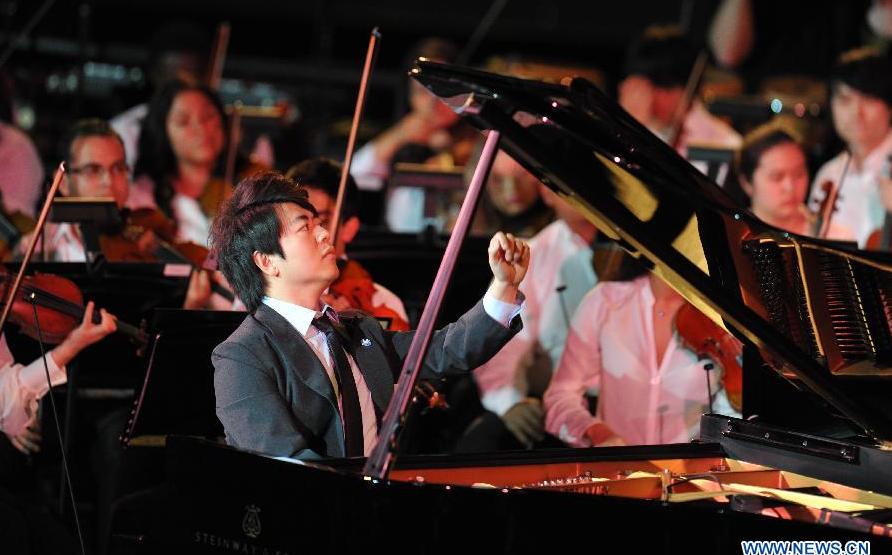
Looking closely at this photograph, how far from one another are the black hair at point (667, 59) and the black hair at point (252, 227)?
4.24 meters

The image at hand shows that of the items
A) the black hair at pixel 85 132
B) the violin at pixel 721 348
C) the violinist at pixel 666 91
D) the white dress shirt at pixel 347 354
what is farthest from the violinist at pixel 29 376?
the violinist at pixel 666 91

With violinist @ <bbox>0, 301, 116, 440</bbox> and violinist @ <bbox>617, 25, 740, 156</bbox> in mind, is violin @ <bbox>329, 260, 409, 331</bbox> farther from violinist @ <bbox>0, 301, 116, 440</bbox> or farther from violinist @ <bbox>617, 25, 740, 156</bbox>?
violinist @ <bbox>617, 25, 740, 156</bbox>

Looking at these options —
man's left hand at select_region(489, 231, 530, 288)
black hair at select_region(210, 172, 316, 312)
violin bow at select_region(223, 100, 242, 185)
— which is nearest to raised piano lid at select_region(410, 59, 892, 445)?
man's left hand at select_region(489, 231, 530, 288)

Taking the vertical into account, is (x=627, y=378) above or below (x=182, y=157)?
below

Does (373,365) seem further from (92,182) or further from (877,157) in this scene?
(877,157)

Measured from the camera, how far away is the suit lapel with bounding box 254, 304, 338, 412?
110 inches

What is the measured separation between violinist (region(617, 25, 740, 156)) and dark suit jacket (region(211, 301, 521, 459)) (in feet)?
12.8

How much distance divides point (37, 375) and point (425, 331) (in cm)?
165

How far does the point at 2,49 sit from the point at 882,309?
5.85m

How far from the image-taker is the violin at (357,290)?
4105 millimetres

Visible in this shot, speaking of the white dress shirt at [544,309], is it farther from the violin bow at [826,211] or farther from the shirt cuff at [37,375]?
the shirt cuff at [37,375]

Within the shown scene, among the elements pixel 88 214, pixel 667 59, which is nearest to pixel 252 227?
pixel 88 214

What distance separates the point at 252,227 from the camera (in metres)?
2.90

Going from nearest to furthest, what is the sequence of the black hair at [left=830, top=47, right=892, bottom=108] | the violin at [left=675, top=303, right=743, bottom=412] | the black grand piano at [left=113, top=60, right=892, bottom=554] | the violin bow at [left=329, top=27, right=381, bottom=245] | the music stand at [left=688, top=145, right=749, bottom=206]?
the black grand piano at [left=113, top=60, right=892, bottom=554], the violin bow at [left=329, top=27, right=381, bottom=245], the violin at [left=675, top=303, right=743, bottom=412], the music stand at [left=688, top=145, right=749, bottom=206], the black hair at [left=830, top=47, right=892, bottom=108]
